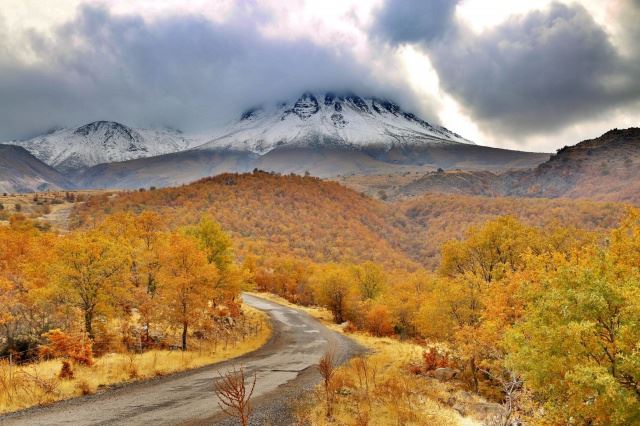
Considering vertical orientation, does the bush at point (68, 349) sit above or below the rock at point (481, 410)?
above

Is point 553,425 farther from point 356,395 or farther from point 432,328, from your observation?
point 432,328

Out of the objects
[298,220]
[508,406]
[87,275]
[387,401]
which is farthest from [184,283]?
[298,220]

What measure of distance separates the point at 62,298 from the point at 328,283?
38726 mm

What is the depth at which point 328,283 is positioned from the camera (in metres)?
62.6

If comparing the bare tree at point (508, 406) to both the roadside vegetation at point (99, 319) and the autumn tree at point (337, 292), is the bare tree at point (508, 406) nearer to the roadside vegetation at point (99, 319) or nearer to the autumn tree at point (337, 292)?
the roadside vegetation at point (99, 319)

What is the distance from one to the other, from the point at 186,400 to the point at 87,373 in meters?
5.86

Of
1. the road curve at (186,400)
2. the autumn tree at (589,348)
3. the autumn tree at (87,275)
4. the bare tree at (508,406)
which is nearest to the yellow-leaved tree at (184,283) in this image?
the autumn tree at (87,275)

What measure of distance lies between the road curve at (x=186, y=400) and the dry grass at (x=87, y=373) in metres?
0.71

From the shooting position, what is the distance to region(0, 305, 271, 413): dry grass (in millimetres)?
16875

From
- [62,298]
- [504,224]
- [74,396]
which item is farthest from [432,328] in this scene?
[62,298]

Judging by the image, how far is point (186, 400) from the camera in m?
18.7

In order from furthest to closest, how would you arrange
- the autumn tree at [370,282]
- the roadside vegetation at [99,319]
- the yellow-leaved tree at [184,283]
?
the autumn tree at [370,282], the yellow-leaved tree at [184,283], the roadside vegetation at [99,319]

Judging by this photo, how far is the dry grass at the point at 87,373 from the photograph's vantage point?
16.9 metres

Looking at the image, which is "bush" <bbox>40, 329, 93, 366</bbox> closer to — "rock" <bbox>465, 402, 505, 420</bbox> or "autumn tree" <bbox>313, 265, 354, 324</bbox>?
"rock" <bbox>465, 402, 505, 420</bbox>
